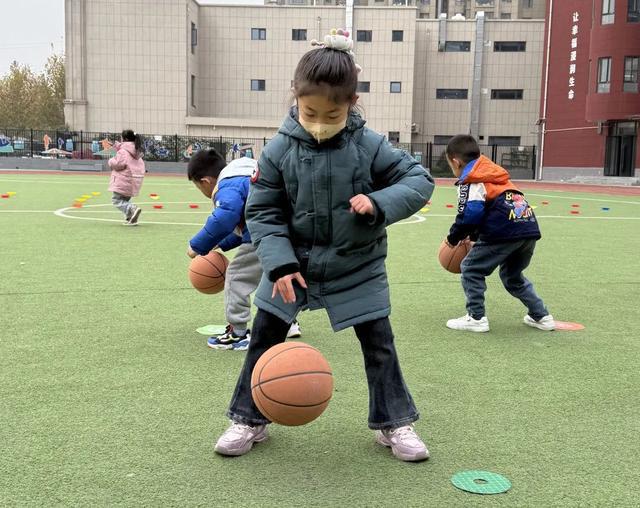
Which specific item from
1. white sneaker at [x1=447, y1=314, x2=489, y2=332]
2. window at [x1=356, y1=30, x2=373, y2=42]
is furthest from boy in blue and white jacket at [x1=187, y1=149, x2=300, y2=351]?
window at [x1=356, y1=30, x2=373, y2=42]

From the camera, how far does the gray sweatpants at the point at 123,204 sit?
39.3ft

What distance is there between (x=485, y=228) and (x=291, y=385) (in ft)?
9.26

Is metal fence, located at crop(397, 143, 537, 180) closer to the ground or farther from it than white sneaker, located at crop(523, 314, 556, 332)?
farther from it

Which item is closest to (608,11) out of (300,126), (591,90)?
(591,90)

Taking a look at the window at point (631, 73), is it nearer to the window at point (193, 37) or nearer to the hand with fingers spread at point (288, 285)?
the window at point (193, 37)

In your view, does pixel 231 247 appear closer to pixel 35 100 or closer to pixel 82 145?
pixel 82 145

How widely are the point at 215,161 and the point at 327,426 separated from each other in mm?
2257

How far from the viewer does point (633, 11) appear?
39781 mm

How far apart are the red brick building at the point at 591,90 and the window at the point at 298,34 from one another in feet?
56.3

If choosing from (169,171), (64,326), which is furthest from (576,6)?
(64,326)

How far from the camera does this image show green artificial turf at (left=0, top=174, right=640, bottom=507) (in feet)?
9.36

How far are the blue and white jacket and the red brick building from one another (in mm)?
40166

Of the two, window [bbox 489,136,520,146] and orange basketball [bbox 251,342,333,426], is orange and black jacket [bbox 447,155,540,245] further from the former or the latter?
window [bbox 489,136,520,146]

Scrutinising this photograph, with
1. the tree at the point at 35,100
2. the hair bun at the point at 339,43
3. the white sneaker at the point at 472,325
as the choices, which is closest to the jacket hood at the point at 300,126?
the hair bun at the point at 339,43
